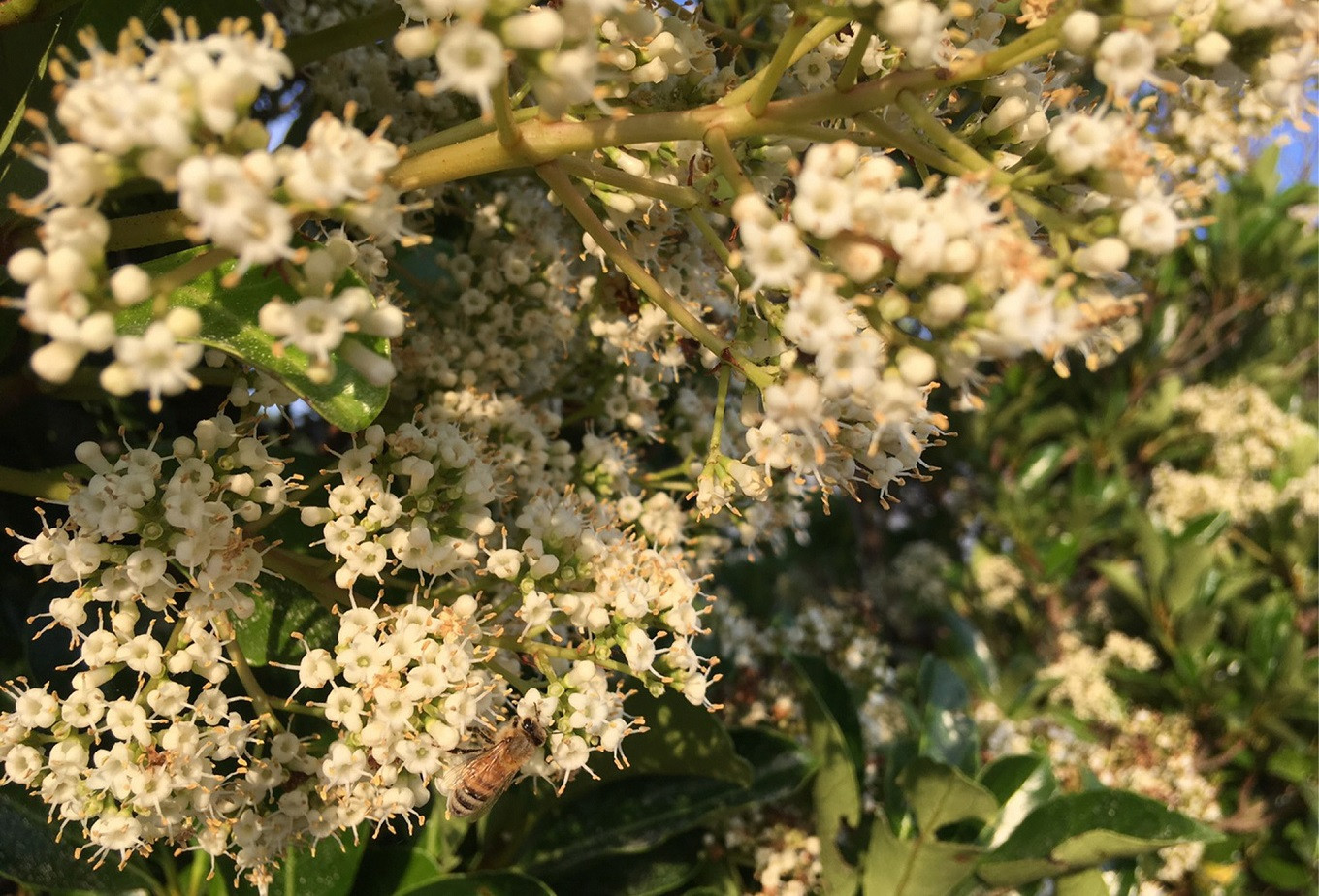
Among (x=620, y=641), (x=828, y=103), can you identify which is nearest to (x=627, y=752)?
(x=620, y=641)

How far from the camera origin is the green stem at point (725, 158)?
0.86 meters

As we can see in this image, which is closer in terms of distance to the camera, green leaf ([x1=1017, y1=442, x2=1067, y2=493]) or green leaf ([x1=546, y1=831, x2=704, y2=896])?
green leaf ([x1=546, y1=831, x2=704, y2=896])

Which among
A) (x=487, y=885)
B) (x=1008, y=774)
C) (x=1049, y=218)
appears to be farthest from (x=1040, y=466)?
(x=1049, y=218)

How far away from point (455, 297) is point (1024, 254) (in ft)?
3.51

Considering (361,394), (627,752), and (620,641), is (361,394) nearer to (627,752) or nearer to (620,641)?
(620,641)

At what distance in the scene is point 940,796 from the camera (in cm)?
180

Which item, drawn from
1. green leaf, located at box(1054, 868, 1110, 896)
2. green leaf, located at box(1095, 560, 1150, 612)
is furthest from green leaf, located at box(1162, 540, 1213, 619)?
green leaf, located at box(1054, 868, 1110, 896)

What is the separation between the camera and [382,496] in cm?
109

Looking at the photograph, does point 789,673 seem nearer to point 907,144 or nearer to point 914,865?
point 914,865

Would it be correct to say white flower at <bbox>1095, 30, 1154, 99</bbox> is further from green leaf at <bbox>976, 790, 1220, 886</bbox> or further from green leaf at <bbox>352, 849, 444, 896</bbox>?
green leaf at <bbox>352, 849, 444, 896</bbox>

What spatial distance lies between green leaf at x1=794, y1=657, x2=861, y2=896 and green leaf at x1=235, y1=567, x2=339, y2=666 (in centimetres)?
106

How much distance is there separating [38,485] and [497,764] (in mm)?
596

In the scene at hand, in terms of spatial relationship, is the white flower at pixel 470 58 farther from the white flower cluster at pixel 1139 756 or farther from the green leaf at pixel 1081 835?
the white flower cluster at pixel 1139 756

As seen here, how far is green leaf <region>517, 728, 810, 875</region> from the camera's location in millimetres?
1713
